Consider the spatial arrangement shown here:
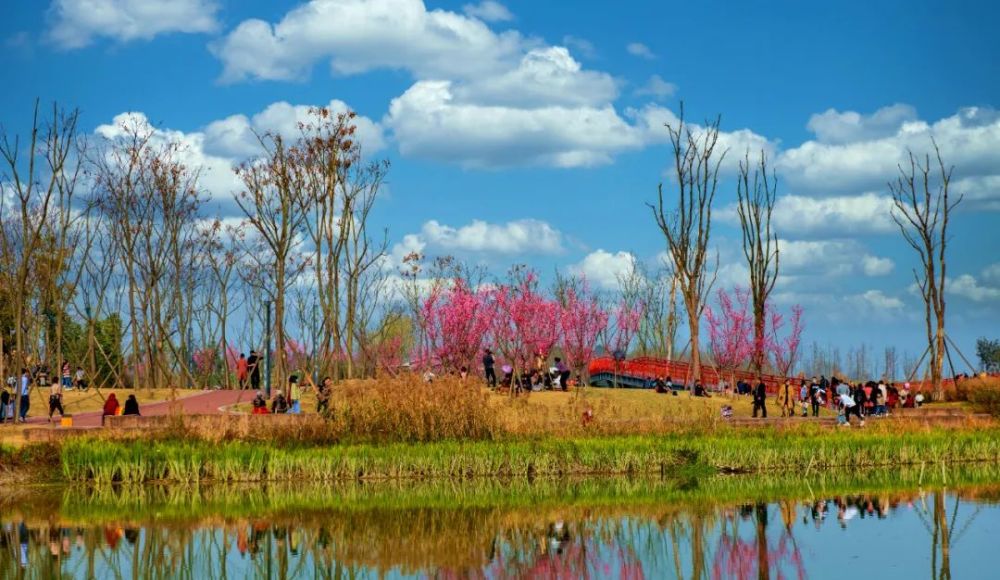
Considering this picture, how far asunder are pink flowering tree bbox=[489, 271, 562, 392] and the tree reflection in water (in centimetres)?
3834

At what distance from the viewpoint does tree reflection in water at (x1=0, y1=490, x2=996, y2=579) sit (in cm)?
1675

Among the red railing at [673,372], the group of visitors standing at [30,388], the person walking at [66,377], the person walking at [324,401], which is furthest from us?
the red railing at [673,372]

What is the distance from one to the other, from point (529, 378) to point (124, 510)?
22819 mm

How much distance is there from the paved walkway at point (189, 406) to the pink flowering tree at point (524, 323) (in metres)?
17.7

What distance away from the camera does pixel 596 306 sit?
67.7m

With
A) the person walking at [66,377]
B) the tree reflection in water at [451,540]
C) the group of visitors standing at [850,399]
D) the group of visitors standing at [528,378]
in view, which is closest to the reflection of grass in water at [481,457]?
the tree reflection in water at [451,540]

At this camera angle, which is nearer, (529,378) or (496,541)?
(496,541)

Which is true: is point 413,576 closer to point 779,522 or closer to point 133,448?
point 779,522

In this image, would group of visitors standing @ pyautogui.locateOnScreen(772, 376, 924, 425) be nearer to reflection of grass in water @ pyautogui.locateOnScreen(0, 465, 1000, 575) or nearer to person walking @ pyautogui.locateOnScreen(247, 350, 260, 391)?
reflection of grass in water @ pyautogui.locateOnScreen(0, 465, 1000, 575)

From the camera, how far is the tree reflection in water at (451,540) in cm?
1675

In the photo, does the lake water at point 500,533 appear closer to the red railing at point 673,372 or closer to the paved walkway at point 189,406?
the paved walkway at point 189,406

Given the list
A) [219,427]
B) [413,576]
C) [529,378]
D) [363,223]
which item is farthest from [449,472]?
[363,223]

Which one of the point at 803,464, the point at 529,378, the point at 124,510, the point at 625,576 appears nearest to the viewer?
the point at 625,576

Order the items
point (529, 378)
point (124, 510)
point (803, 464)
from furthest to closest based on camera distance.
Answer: point (529, 378) → point (803, 464) → point (124, 510)
